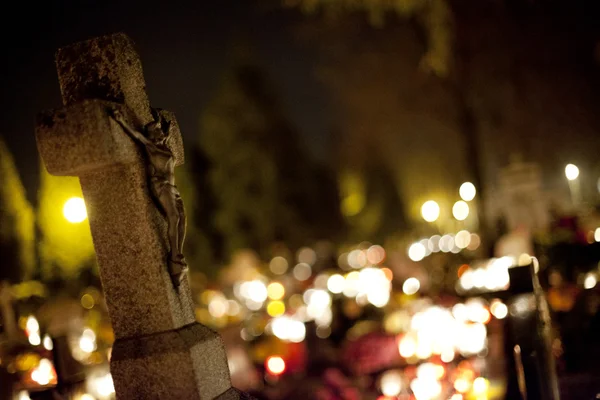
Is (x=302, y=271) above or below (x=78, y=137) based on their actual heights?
below

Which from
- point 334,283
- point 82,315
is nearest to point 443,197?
point 334,283

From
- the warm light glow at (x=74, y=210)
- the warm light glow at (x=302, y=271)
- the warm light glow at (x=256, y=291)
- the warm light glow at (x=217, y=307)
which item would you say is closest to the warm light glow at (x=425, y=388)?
the warm light glow at (x=74, y=210)

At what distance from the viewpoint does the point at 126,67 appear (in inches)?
213

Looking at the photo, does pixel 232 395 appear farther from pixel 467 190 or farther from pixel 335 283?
pixel 467 190

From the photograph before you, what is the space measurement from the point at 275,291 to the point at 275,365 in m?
13.1

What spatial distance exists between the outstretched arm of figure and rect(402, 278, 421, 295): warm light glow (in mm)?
15017

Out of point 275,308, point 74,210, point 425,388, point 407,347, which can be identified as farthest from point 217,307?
point 425,388

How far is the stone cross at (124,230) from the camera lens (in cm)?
500

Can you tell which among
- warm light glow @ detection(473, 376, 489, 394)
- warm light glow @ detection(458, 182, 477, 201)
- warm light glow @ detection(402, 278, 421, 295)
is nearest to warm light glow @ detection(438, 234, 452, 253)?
warm light glow @ detection(458, 182, 477, 201)

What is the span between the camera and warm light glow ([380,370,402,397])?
10.7 meters

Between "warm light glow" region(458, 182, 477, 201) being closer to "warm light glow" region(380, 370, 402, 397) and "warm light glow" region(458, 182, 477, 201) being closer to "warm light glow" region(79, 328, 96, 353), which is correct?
"warm light glow" region(79, 328, 96, 353)

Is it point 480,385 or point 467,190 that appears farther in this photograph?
point 467,190

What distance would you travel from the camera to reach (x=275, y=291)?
85.9 feet

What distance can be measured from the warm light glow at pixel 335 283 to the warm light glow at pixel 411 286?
14.3 feet
